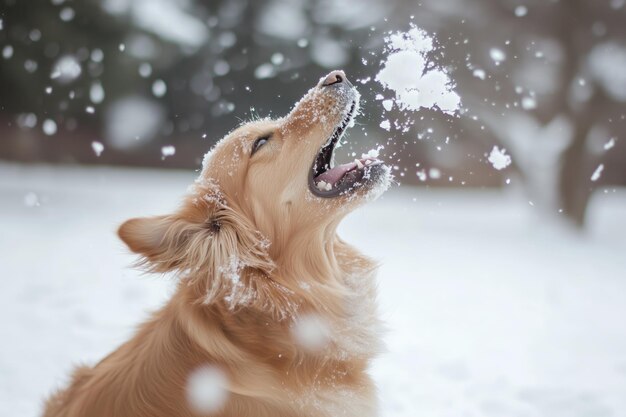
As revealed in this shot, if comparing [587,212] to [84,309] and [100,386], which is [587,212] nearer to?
[84,309]

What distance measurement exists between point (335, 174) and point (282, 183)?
0.86 feet

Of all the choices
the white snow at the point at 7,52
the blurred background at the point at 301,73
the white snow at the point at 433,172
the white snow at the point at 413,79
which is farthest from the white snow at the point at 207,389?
the white snow at the point at 7,52

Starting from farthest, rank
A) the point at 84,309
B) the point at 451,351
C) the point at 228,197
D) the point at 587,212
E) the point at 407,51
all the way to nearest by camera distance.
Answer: the point at 587,212 < the point at 84,309 < the point at 451,351 < the point at 407,51 < the point at 228,197

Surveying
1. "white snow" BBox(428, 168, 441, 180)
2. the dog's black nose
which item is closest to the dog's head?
the dog's black nose

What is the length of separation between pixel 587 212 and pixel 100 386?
957 cm

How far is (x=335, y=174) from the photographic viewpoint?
2.85m

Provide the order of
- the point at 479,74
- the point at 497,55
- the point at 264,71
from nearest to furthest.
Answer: the point at 479,74, the point at 497,55, the point at 264,71

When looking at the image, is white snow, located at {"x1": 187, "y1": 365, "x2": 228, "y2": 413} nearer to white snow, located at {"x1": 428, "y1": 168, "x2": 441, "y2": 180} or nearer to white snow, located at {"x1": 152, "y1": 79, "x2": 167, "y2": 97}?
white snow, located at {"x1": 428, "y1": 168, "x2": 441, "y2": 180}

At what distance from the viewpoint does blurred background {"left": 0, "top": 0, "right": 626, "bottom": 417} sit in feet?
14.5

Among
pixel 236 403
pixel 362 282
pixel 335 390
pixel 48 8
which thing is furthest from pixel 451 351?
pixel 48 8

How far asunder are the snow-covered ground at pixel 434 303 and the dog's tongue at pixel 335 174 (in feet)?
1.59

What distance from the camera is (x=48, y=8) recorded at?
1184cm

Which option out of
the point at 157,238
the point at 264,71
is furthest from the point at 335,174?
the point at 264,71

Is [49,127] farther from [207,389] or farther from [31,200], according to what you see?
[207,389]
